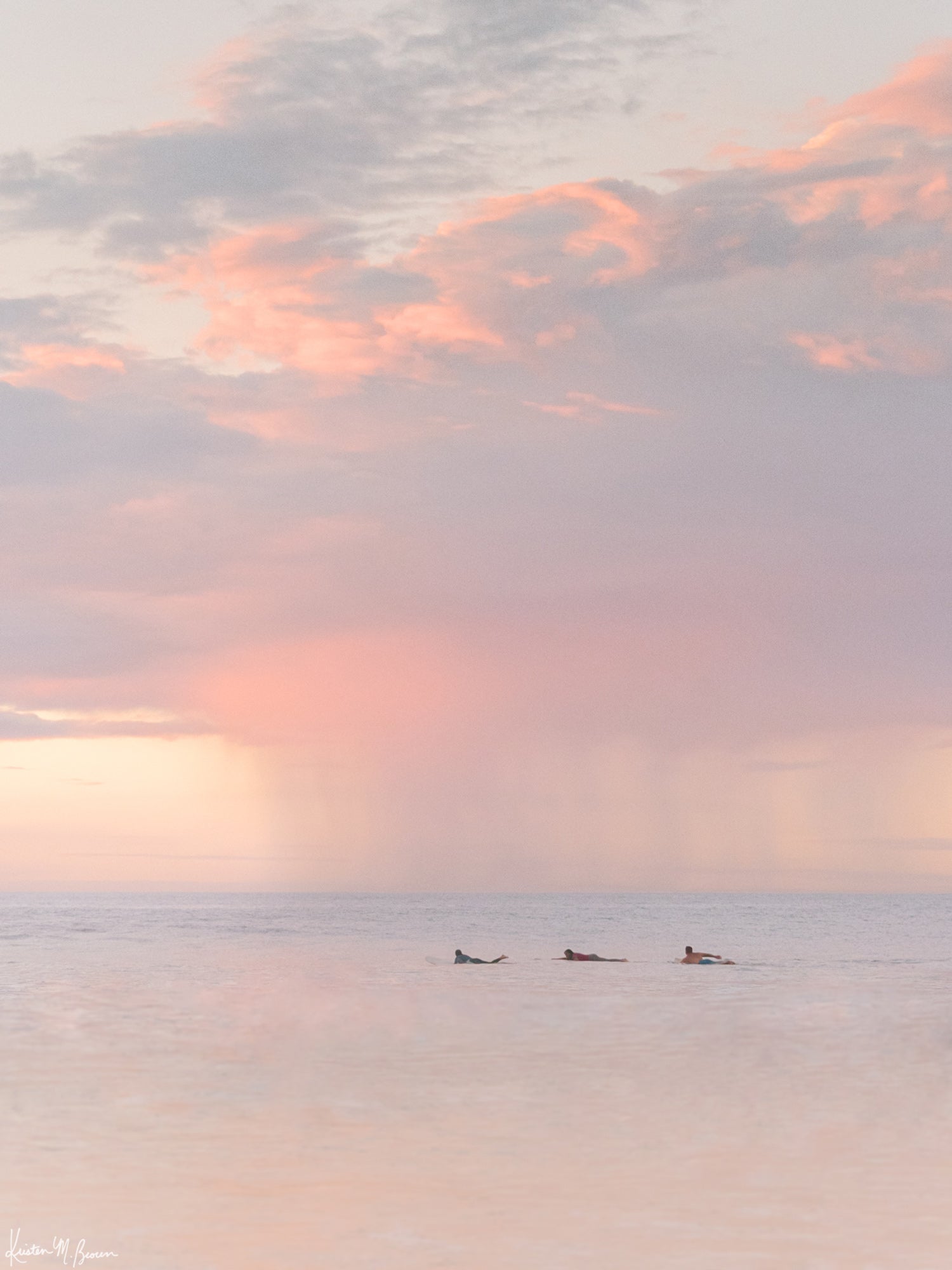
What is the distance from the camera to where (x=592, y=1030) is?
33.2 metres

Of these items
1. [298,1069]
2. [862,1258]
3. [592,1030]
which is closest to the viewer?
[862,1258]

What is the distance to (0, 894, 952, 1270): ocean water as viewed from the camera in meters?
14.3

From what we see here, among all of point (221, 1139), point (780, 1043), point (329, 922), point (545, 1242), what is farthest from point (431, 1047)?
point (329, 922)

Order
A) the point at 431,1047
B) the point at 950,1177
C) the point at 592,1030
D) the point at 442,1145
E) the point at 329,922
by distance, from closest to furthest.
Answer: the point at 950,1177 < the point at 442,1145 < the point at 431,1047 < the point at 592,1030 < the point at 329,922

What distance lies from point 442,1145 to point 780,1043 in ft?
47.0

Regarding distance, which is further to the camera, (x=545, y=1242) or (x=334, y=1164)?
(x=334, y=1164)

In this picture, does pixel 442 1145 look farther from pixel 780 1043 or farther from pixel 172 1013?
pixel 172 1013
